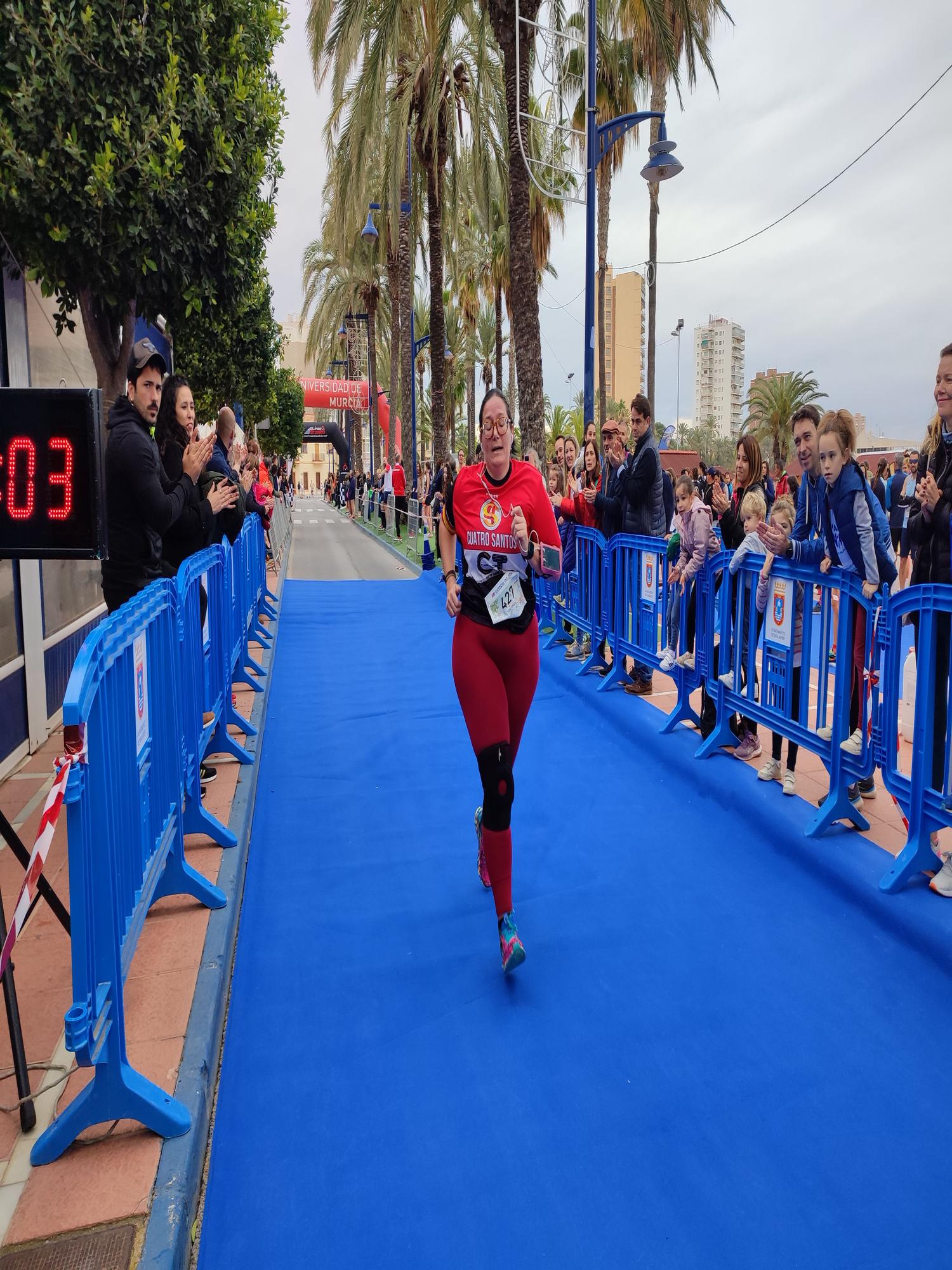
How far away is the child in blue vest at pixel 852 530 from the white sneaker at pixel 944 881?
68 cm

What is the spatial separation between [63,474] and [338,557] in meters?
20.1

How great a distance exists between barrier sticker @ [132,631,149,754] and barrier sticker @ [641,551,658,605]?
4.66 meters

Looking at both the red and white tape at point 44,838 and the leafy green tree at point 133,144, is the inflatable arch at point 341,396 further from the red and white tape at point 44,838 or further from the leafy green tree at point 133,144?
the red and white tape at point 44,838

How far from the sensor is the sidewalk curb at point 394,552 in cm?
1940

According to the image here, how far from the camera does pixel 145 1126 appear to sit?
101 inches

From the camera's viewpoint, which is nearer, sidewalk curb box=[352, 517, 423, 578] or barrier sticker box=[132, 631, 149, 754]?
barrier sticker box=[132, 631, 149, 754]

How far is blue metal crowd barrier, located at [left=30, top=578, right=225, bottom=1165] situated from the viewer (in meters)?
2.19

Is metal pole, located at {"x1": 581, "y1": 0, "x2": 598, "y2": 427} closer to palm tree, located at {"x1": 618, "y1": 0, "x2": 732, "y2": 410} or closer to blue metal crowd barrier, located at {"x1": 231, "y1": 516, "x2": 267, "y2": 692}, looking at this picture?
palm tree, located at {"x1": 618, "y1": 0, "x2": 732, "y2": 410}

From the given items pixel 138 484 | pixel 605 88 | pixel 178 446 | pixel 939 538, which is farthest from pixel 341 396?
pixel 939 538

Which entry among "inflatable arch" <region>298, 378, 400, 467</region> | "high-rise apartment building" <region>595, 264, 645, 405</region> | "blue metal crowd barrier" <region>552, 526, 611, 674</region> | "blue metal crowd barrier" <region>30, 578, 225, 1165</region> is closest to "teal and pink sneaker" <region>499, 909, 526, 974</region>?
"blue metal crowd barrier" <region>30, 578, 225, 1165</region>

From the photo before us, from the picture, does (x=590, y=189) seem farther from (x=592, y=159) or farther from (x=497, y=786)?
(x=497, y=786)

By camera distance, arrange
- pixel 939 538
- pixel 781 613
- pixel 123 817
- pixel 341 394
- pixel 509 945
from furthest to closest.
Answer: pixel 341 394 → pixel 781 613 → pixel 939 538 → pixel 509 945 → pixel 123 817

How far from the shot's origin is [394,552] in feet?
75.0

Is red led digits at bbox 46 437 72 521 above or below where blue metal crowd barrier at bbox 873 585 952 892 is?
above
